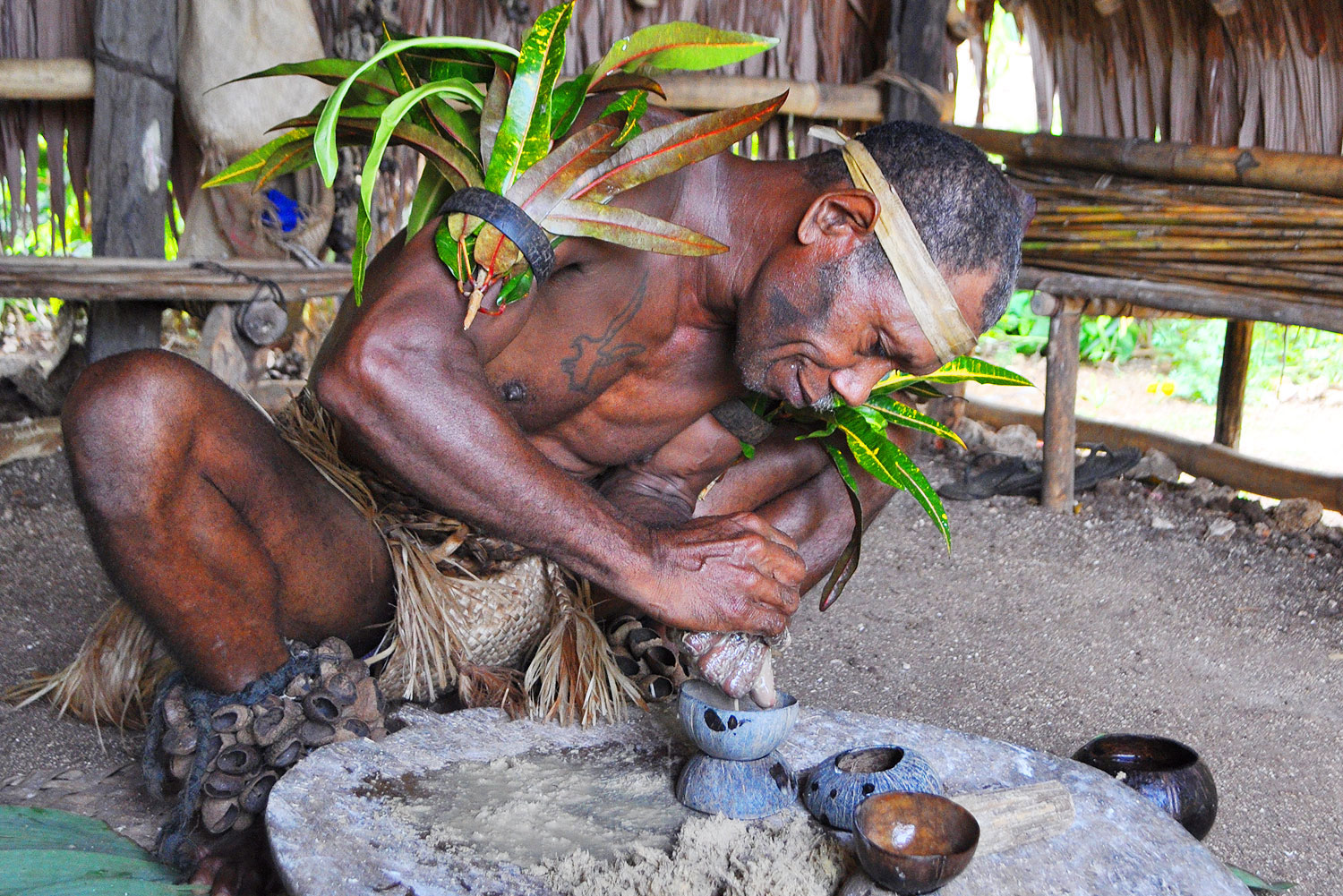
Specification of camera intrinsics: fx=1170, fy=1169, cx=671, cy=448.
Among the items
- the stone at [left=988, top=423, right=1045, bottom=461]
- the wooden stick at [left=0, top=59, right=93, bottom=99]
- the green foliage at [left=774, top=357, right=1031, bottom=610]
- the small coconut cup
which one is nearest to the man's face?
the green foliage at [left=774, top=357, right=1031, bottom=610]

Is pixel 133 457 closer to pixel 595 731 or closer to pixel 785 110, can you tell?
pixel 595 731

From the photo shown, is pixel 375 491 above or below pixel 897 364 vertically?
below

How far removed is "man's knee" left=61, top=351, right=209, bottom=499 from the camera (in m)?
1.68

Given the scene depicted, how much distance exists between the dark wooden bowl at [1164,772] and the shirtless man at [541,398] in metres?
0.68

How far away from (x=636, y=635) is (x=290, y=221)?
2.23 meters

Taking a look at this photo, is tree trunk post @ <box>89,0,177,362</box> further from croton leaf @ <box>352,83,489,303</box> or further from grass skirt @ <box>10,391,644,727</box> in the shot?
croton leaf @ <box>352,83,489,303</box>

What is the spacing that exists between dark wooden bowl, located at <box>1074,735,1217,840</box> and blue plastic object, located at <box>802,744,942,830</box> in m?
0.40

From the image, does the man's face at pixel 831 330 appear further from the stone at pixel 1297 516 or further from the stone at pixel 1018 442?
the stone at pixel 1018 442

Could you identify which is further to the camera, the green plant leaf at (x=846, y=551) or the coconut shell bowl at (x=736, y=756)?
the green plant leaf at (x=846, y=551)

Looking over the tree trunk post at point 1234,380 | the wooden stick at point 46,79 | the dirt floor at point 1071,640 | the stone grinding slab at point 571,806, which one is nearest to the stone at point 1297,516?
the dirt floor at point 1071,640

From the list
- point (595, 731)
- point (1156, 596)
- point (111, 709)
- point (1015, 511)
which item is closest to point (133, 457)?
point (111, 709)

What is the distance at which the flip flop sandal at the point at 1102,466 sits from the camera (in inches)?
163

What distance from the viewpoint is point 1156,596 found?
3342 mm

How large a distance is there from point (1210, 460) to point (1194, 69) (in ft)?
4.63
